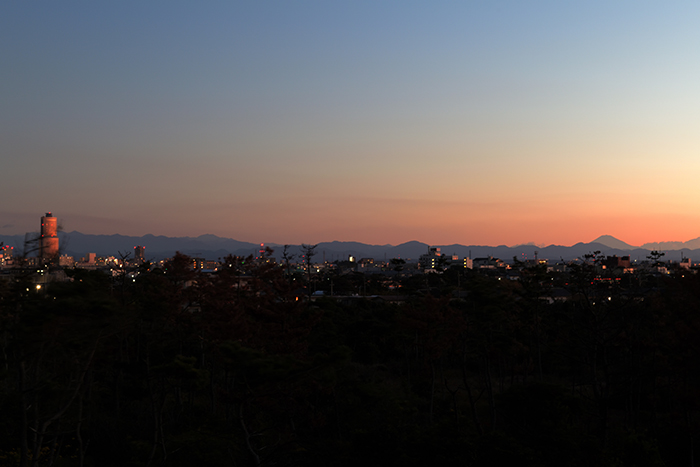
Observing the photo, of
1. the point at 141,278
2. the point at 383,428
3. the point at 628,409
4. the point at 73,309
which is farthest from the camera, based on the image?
the point at 141,278

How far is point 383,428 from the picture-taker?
1772cm

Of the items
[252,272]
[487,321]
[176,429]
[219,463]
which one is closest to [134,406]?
[176,429]

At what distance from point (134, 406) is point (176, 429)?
183 inches

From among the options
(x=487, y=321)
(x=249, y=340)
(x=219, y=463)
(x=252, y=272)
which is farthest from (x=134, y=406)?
(x=487, y=321)

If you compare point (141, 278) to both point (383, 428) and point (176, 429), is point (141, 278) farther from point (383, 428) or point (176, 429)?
point (383, 428)

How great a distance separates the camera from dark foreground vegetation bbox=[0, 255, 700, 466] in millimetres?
14742

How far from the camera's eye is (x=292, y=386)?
20.5 meters

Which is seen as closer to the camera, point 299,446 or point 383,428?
point 383,428

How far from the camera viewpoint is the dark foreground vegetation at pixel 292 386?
14.7 m

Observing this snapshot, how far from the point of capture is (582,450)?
16.0 metres

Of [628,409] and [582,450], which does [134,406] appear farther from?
[628,409]

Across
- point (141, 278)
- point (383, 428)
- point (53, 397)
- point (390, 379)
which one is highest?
point (141, 278)

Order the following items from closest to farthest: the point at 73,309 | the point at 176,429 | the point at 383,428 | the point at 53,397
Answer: the point at 73,309 < the point at 53,397 < the point at 383,428 < the point at 176,429

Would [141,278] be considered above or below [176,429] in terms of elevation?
above
